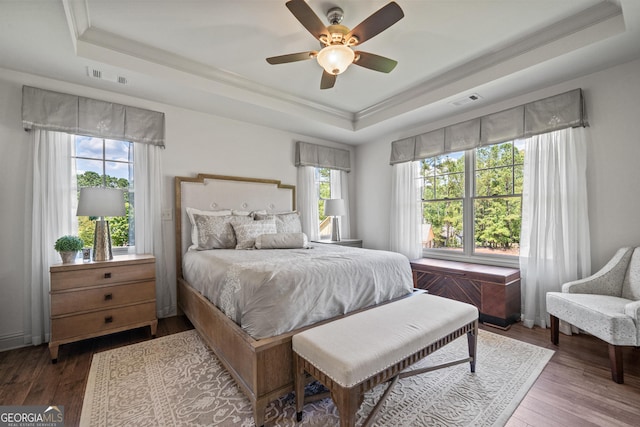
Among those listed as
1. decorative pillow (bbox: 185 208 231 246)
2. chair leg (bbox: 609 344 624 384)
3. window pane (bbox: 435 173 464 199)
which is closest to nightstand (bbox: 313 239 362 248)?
window pane (bbox: 435 173 464 199)

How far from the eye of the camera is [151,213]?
3.12 meters

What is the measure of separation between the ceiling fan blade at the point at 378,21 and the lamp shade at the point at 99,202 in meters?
2.50

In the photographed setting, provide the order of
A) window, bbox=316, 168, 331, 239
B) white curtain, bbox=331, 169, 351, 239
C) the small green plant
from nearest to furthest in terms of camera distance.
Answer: the small green plant < window, bbox=316, 168, 331, 239 < white curtain, bbox=331, 169, 351, 239

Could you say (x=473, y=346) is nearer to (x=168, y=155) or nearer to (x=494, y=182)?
(x=494, y=182)

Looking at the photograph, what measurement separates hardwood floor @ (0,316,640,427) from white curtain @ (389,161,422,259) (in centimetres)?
178

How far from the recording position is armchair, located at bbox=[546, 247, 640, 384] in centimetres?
189

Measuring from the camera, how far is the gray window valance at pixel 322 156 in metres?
4.36

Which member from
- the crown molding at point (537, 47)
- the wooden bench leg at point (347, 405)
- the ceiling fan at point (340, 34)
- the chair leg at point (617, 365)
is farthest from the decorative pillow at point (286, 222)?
the chair leg at point (617, 365)

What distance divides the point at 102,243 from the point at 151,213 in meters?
0.63

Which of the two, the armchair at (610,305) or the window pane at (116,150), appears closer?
the armchair at (610,305)

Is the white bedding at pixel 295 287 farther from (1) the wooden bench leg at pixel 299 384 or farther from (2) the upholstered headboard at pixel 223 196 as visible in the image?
(2) the upholstered headboard at pixel 223 196

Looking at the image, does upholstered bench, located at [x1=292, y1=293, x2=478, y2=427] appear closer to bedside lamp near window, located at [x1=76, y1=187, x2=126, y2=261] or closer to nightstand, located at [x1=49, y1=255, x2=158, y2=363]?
nightstand, located at [x1=49, y1=255, x2=158, y2=363]

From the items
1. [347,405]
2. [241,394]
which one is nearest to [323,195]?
[241,394]

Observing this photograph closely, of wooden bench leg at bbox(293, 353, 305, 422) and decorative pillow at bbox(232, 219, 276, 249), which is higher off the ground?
decorative pillow at bbox(232, 219, 276, 249)
